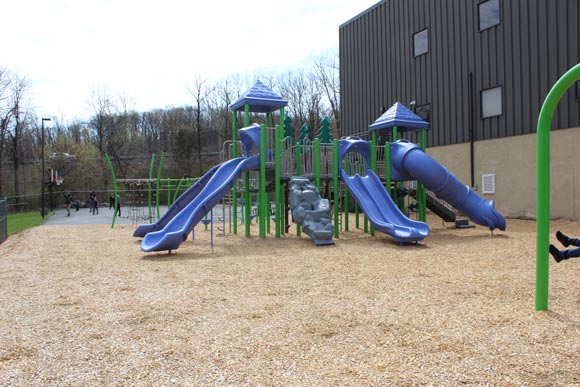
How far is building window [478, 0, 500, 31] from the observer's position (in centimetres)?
1938

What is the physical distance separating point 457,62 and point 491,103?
2625mm

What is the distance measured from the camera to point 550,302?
5.77 metres

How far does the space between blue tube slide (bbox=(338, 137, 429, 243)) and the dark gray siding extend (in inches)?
307

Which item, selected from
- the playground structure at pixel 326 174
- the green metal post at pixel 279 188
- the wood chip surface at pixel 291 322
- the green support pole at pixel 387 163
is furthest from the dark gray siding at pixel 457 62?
the wood chip surface at pixel 291 322

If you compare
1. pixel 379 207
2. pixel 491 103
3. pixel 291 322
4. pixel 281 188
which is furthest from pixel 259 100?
pixel 491 103

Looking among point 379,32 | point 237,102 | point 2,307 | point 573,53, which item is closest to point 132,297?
point 2,307

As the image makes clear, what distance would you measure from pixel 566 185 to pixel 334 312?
14.6 meters

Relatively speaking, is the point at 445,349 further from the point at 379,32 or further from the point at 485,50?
the point at 379,32

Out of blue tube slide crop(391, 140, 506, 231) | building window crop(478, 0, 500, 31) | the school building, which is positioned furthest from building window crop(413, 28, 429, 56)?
blue tube slide crop(391, 140, 506, 231)

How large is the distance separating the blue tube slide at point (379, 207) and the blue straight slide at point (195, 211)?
2.89 metres

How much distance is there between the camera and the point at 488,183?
19875 millimetres

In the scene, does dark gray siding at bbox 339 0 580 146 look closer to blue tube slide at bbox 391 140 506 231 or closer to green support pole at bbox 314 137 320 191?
blue tube slide at bbox 391 140 506 231

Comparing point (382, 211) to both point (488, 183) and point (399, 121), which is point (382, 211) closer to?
point (399, 121)

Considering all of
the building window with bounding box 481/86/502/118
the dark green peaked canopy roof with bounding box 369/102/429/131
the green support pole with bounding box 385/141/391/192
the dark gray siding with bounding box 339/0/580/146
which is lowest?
the green support pole with bounding box 385/141/391/192
